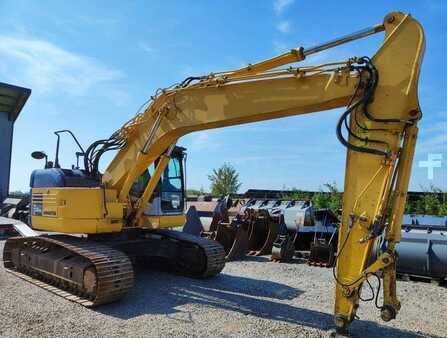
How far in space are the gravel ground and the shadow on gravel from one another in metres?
0.01

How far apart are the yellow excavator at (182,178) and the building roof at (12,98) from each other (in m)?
15.1

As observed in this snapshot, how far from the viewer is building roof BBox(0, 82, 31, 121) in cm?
2166

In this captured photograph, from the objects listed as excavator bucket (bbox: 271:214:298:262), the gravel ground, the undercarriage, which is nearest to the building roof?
the undercarriage

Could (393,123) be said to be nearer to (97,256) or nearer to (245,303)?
(245,303)

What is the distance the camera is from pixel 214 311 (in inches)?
232

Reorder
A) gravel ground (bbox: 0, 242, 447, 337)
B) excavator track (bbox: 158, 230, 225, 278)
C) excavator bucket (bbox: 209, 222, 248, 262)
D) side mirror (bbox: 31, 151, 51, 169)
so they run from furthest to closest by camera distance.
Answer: excavator bucket (bbox: 209, 222, 248, 262) → side mirror (bbox: 31, 151, 51, 169) → excavator track (bbox: 158, 230, 225, 278) → gravel ground (bbox: 0, 242, 447, 337)

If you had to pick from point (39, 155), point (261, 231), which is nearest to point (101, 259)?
point (39, 155)

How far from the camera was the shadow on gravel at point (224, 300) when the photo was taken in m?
5.47

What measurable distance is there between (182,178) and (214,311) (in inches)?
130

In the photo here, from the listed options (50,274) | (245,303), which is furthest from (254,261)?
(50,274)

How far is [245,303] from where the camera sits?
6340 mm

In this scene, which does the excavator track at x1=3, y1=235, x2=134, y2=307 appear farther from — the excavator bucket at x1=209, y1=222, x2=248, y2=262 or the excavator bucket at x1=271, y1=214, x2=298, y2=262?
the excavator bucket at x1=271, y1=214, x2=298, y2=262

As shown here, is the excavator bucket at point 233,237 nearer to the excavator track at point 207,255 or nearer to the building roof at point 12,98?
the excavator track at point 207,255

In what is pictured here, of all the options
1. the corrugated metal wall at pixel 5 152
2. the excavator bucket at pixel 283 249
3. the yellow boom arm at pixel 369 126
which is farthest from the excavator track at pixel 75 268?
the corrugated metal wall at pixel 5 152
